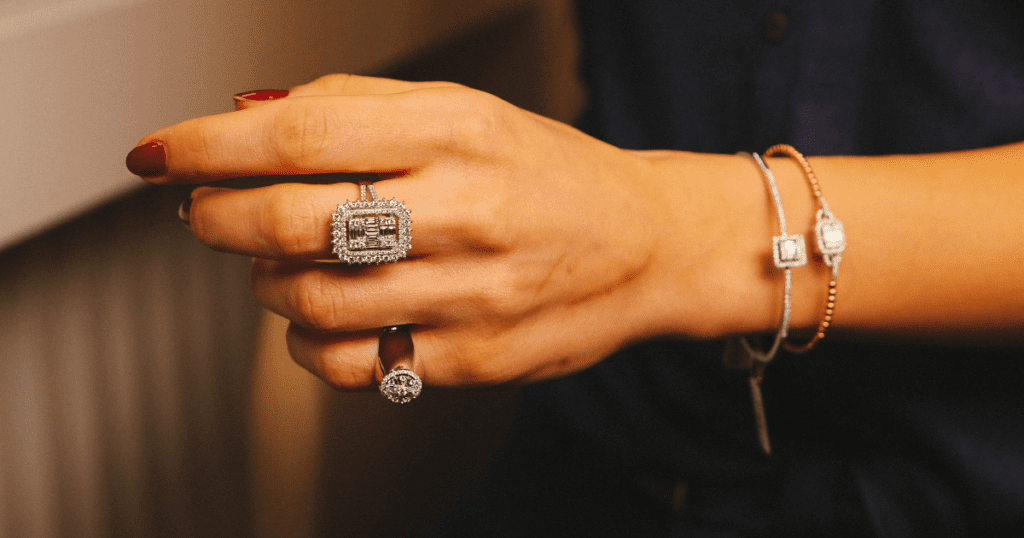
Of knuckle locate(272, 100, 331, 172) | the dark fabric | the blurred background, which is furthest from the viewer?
the dark fabric

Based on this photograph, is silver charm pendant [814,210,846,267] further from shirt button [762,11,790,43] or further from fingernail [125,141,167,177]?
fingernail [125,141,167,177]

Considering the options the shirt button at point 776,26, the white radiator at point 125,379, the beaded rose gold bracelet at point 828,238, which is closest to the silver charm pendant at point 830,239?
the beaded rose gold bracelet at point 828,238

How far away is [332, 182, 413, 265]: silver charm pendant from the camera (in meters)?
0.37

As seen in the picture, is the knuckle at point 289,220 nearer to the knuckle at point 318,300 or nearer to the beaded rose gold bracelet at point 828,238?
the knuckle at point 318,300

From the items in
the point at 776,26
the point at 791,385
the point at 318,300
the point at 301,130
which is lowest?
the point at 791,385

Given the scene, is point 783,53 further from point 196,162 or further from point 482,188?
point 196,162

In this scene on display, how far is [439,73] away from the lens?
121 cm

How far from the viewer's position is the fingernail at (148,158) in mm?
379

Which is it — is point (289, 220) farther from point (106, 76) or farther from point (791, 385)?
point (791, 385)

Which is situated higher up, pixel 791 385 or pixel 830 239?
pixel 830 239

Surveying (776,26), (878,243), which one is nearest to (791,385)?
(878,243)

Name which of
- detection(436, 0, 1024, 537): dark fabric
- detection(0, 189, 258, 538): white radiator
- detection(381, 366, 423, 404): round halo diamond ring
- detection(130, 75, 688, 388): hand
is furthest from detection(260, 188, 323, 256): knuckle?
detection(436, 0, 1024, 537): dark fabric

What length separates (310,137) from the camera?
37 cm

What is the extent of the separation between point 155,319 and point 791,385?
69 centimetres
